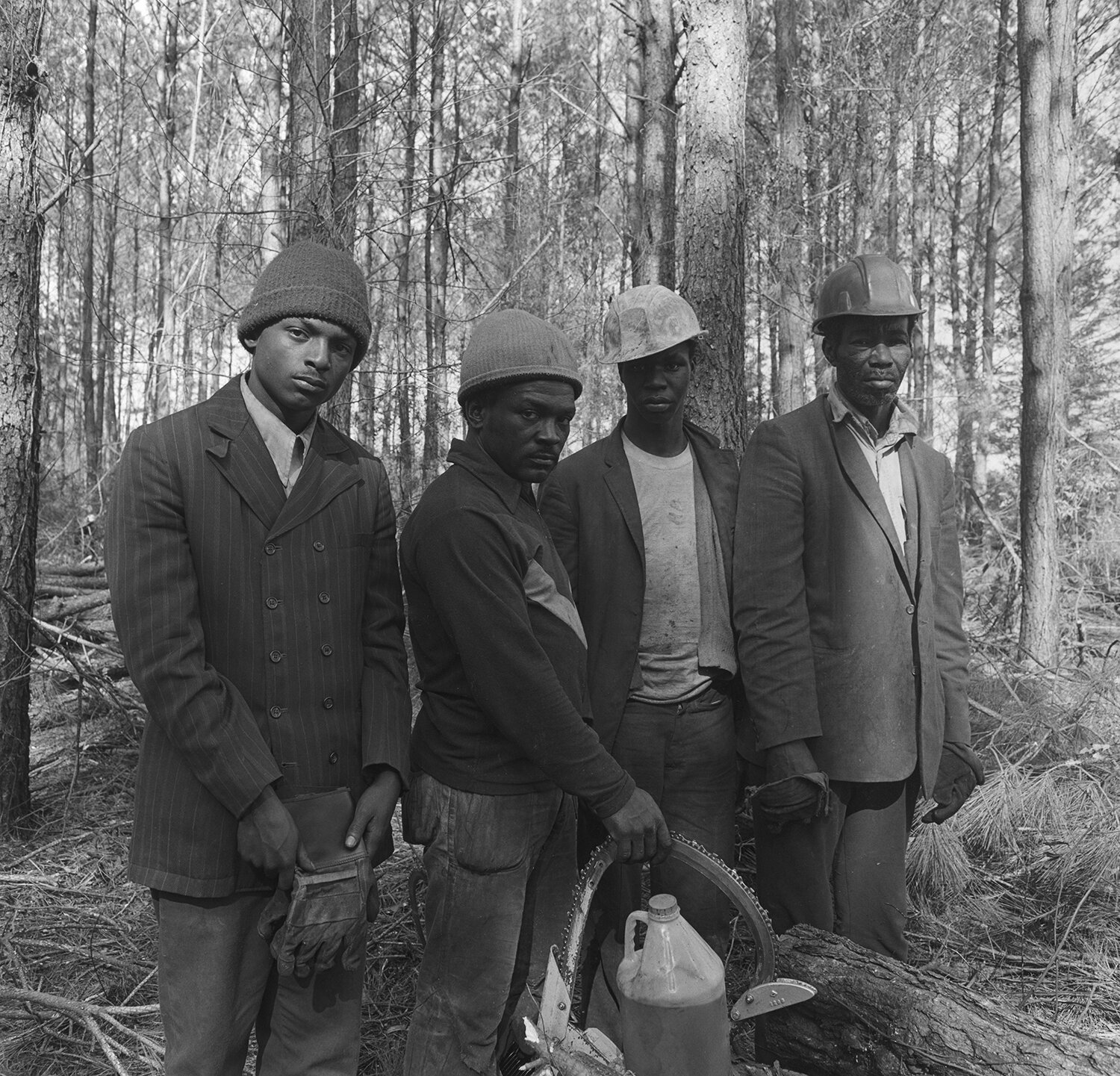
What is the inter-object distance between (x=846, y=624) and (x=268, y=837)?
166 centimetres

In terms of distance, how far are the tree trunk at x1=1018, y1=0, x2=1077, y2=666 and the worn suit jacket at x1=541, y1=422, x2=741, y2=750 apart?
15.3ft

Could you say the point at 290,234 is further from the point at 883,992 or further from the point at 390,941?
the point at 883,992

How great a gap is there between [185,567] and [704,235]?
292 centimetres

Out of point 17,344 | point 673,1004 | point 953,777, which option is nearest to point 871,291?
point 953,777

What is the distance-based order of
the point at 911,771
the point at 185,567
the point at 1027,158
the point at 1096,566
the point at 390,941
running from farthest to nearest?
the point at 1096,566
the point at 1027,158
the point at 390,941
the point at 911,771
the point at 185,567

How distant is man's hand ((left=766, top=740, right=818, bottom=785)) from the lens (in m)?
2.47

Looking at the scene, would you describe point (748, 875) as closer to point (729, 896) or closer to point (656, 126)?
point (729, 896)

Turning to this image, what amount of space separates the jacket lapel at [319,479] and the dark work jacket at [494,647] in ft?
0.67

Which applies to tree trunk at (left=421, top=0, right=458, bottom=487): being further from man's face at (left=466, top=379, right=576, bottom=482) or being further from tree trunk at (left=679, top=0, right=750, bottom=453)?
man's face at (left=466, top=379, right=576, bottom=482)

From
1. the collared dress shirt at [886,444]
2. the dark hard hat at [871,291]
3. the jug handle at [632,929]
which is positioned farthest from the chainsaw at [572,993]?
the dark hard hat at [871,291]

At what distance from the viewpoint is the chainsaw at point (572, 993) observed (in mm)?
1781

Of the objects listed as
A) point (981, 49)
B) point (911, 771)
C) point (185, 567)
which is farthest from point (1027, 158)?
point (981, 49)

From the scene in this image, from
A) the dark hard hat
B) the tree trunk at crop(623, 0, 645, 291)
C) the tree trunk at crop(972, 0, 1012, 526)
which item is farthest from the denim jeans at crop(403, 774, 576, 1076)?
the tree trunk at crop(972, 0, 1012, 526)

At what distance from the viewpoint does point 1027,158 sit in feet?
22.2
